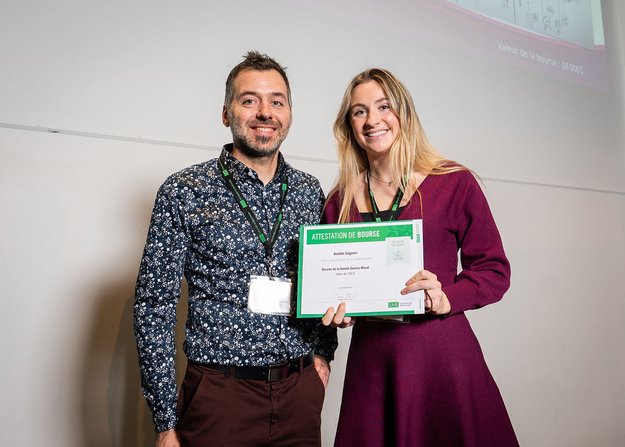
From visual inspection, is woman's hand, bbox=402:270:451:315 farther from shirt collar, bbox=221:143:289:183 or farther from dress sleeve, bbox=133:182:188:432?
dress sleeve, bbox=133:182:188:432

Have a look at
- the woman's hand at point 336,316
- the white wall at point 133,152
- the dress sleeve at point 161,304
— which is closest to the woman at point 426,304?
the woman's hand at point 336,316

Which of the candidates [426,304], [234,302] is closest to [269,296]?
[234,302]

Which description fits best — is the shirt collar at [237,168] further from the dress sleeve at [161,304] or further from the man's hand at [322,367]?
the man's hand at [322,367]

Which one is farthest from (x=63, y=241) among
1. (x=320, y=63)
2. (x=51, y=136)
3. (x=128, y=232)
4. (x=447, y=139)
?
(x=447, y=139)

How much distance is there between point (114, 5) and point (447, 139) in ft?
6.85

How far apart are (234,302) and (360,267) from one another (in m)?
0.36

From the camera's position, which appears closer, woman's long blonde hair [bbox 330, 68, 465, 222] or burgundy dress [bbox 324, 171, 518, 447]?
burgundy dress [bbox 324, 171, 518, 447]

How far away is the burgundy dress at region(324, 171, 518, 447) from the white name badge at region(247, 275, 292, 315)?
240 mm

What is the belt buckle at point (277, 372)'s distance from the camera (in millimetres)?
1408

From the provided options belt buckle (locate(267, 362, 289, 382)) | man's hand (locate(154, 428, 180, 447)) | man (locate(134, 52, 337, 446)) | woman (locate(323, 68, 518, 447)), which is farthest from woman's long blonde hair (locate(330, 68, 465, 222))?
man's hand (locate(154, 428, 180, 447))

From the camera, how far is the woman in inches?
53.4

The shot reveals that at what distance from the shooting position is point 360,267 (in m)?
1.38

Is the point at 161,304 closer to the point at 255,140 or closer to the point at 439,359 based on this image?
the point at 255,140

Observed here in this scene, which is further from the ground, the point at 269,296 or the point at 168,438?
the point at 269,296
